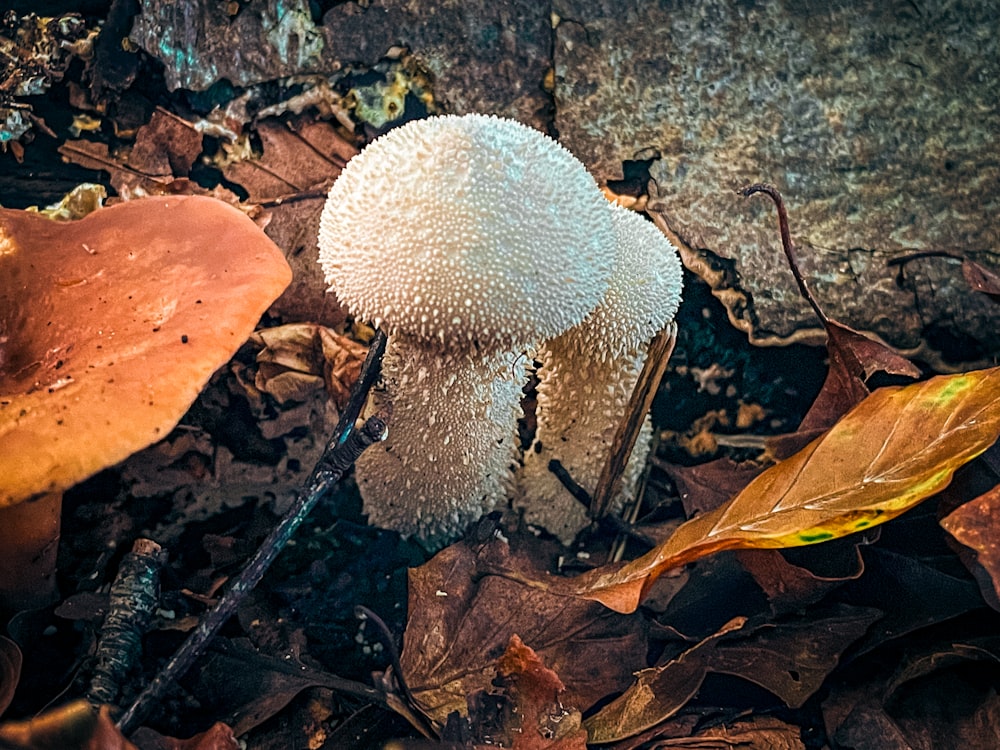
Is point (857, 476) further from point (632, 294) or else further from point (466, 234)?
point (466, 234)

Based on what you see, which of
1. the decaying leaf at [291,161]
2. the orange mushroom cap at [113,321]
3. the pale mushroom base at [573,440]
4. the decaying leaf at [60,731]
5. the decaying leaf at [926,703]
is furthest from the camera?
the decaying leaf at [291,161]

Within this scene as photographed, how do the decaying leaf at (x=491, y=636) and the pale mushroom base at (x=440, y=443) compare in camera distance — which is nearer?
the decaying leaf at (x=491, y=636)

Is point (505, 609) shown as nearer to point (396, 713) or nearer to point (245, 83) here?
point (396, 713)

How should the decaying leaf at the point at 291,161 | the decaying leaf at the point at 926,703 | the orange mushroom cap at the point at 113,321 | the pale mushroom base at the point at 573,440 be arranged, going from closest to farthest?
the orange mushroom cap at the point at 113,321
the decaying leaf at the point at 926,703
the pale mushroom base at the point at 573,440
the decaying leaf at the point at 291,161

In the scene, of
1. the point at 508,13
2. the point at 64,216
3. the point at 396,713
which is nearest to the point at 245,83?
the point at 64,216

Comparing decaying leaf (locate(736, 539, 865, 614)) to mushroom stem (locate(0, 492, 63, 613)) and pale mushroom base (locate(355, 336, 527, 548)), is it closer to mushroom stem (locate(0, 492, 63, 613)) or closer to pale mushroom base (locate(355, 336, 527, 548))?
pale mushroom base (locate(355, 336, 527, 548))

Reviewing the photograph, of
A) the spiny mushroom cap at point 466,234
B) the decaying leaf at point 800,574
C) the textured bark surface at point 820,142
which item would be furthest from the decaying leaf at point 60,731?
the textured bark surface at point 820,142

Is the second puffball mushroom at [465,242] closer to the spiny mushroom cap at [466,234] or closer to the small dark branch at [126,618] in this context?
the spiny mushroom cap at [466,234]
